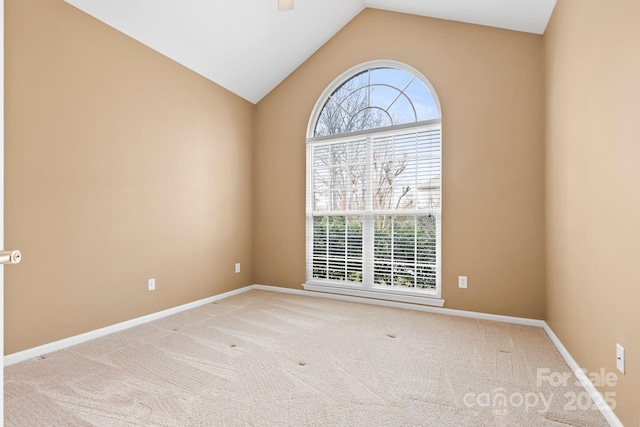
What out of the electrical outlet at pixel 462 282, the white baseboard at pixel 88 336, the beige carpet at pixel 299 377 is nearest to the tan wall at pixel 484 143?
the electrical outlet at pixel 462 282

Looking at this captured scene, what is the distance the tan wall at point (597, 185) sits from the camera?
1449 mm

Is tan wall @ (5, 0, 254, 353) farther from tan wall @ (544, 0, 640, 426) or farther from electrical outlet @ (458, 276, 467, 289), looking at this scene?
tan wall @ (544, 0, 640, 426)

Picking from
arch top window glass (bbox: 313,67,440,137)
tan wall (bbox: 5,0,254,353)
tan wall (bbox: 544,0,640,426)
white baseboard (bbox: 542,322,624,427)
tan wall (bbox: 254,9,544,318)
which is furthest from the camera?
arch top window glass (bbox: 313,67,440,137)

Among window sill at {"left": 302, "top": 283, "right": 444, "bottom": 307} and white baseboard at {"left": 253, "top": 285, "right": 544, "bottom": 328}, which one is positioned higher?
window sill at {"left": 302, "top": 283, "right": 444, "bottom": 307}

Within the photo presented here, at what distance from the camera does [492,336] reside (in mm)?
2707

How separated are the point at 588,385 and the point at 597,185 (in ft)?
3.71

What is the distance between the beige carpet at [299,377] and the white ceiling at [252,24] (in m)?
2.65

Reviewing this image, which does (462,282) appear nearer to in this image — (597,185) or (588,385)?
(588,385)

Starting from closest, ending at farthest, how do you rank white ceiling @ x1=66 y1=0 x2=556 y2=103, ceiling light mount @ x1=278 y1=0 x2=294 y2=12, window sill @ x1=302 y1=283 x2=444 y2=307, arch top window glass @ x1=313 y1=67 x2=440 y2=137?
ceiling light mount @ x1=278 y1=0 x2=294 y2=12 < white ceiling @ x1=66 y1=0 x2=556 y2=103 < window sill @ x1=302 y1=283 x2=444 y2=307 < arch top window glass @ x1=313 y1=67 x2=440 y2=137

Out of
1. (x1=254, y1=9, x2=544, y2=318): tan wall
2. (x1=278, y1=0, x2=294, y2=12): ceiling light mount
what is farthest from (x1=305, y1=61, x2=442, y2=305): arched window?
(x1=278, y1=0, x2=294, y2=12): ceiling light mount

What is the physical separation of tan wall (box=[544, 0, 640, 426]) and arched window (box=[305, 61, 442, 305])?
1.13 metres

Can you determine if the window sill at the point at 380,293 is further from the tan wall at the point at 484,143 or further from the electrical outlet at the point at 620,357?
the electrical outlet at the point at 620,357

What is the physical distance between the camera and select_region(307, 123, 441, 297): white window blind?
3.46 meters

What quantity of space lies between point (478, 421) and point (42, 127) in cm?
332
